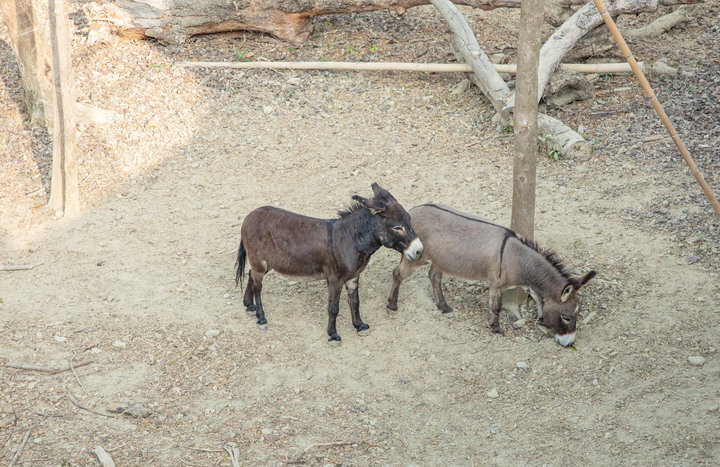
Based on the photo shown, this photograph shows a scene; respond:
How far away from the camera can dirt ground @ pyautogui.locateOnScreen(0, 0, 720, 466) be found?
5.93 meters

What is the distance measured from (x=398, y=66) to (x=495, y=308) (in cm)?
558

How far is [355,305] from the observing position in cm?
713

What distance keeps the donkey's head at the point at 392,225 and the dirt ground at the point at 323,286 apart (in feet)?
3.57

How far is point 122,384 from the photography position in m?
6.41

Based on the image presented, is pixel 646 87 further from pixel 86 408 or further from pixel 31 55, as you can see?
pixel 31 55

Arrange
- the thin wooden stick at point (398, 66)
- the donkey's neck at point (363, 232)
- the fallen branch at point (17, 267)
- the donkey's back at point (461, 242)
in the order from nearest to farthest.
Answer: the donkey's neck at point (363, 232), the donkey's back at point (461, 242), the fallen branch at point (17, 267), the thin wooden stick at point (398, 66)

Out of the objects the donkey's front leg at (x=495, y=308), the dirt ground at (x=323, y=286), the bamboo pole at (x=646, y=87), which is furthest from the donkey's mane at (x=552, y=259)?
the bamboo pole at (x=646, y=87)

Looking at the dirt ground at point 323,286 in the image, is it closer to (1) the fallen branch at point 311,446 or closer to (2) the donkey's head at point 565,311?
(1) the fallen branch at point 311,446

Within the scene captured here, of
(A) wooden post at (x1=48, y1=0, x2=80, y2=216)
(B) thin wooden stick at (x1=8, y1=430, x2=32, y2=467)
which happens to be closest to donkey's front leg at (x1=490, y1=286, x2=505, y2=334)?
(B) thin wooden stick at (x1=8, y1=430, x2=32, y2=467)

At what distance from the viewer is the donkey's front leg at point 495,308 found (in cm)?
704

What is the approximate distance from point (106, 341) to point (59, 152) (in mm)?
3403

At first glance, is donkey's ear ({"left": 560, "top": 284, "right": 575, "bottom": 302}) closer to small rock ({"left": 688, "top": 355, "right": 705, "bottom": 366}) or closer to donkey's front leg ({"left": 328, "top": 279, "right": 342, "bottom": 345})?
small rock ({"left": 688, "top": 355, "right": 705, "bottom": 366})

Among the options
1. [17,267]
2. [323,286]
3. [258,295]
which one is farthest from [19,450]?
[323,286]

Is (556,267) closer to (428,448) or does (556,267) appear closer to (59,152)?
(428,448)
